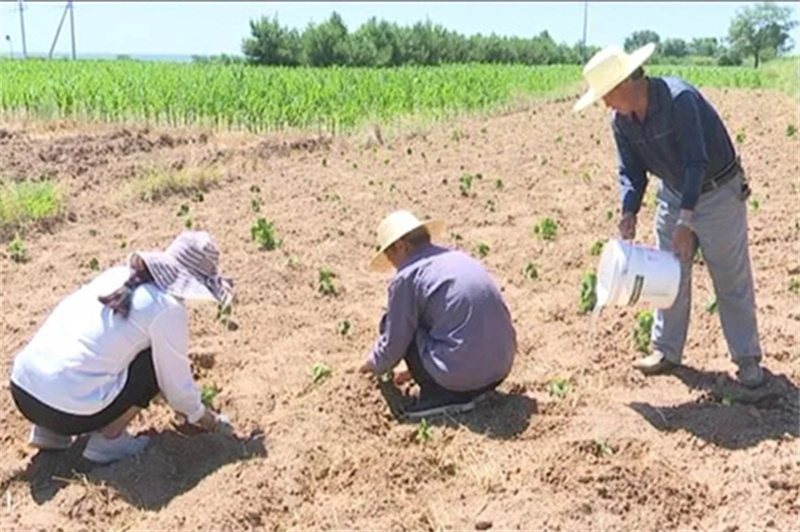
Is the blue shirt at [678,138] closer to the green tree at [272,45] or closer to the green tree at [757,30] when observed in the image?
the green tree at [272,45]

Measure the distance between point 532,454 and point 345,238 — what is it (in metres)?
4.16

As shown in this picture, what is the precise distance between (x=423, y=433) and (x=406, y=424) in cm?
23

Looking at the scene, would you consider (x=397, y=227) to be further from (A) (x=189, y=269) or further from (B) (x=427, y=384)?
(A) (x=189, y=269)

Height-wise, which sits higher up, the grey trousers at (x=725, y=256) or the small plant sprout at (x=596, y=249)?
the grey trousers at (x=725, y=256)

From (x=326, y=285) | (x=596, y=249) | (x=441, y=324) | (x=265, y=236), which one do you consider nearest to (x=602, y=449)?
(x=441, y=324)

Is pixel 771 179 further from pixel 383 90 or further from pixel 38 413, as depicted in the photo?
pixel 383 90

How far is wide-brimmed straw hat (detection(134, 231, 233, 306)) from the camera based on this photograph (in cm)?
365

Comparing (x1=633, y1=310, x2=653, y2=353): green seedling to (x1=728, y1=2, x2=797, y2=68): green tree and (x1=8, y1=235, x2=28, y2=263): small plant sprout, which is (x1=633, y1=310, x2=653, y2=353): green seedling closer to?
(x1=8, y1=235, x2=28, y2=263): small plant sprout

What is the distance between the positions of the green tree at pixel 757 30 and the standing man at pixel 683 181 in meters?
71.8

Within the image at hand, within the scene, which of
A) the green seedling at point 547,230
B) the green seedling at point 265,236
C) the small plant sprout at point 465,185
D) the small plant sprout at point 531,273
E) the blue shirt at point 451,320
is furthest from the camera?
the small plant sprout at point 465,185

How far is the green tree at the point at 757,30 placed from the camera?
70.4 meters

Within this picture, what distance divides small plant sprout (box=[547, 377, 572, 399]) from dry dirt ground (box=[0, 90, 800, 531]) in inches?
2.7

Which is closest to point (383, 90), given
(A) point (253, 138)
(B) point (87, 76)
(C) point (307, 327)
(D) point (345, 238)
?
(A) point (253, 138)

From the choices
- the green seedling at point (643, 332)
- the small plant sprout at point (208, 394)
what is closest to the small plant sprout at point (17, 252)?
the small plant sprout at point (208, 394)
